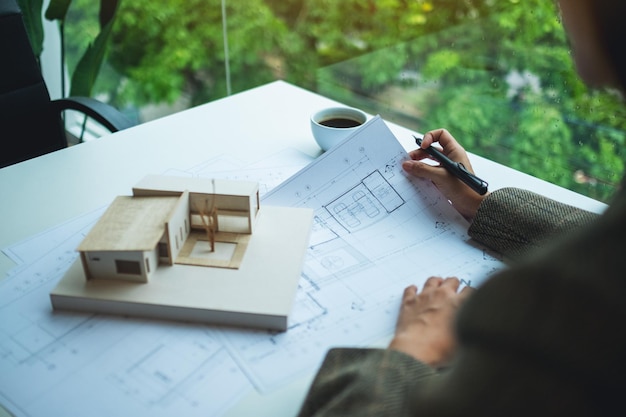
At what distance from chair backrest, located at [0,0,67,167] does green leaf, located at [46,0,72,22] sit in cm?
47

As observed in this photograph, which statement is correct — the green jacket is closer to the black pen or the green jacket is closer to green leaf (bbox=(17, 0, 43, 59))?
the black pen

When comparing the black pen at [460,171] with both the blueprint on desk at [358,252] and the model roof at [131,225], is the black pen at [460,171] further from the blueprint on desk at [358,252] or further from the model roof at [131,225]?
the model roof at [131,225]

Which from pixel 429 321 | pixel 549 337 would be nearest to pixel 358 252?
pixel 429 321

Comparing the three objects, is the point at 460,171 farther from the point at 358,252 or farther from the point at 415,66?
the point at 415,66

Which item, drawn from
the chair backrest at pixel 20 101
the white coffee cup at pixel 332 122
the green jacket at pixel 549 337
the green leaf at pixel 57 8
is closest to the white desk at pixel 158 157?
the white coffee cup at pixel 332 122

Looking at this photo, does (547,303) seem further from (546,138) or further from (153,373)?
(546,138)

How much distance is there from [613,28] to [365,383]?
436 mm

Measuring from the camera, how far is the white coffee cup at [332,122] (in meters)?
1.20

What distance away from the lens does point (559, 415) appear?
0.46m

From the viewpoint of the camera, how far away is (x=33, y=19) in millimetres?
1848

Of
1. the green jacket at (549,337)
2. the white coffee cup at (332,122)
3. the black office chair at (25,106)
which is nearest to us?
the green jacket at (549,337)

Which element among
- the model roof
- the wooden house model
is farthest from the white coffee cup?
the model roof

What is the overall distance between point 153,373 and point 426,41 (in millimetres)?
1819

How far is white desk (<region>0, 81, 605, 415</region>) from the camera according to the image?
1.06m
